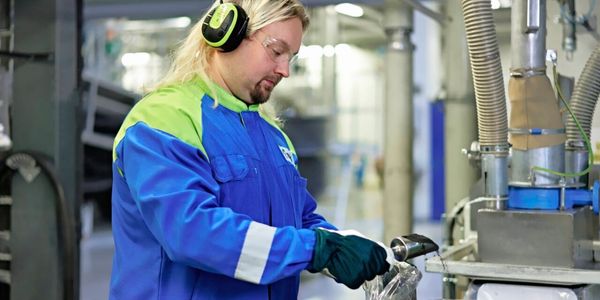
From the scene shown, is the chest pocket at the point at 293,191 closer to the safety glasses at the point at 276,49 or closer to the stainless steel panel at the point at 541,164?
the safety glasses at the point at 276,49

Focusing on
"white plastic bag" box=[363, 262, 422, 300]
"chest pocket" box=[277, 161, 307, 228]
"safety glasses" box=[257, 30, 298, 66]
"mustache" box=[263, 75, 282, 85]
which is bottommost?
"white plastic bag" box=[363, 262, 422, 300]

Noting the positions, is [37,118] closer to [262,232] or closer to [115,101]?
[262,232]

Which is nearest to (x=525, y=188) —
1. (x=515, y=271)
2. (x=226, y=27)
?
(x=515, y=271)

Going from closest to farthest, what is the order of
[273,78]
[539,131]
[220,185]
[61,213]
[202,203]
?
1. [202,203]
2. [220,185]
3. [273,78]
4. [539,131]
5. [61,213]

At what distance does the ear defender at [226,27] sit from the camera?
1290 millimetres

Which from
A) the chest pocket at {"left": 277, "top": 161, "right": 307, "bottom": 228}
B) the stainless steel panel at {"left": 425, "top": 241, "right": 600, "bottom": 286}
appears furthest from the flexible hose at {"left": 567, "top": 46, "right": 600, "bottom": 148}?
the chest pocket at {"left": 277, "top": 161, "right": 307, "bottom": 228}

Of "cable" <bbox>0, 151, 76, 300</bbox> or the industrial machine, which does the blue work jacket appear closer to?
the industrial machine

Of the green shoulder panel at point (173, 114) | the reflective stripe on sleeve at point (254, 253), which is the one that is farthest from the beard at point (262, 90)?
the reflective stripe on sleeve at point (254, 253)

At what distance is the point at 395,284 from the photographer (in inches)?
55.3

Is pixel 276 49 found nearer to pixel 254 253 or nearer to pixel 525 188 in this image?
pixel 254 253

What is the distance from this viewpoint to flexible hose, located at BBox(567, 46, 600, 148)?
1751mm

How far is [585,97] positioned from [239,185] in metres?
0.94

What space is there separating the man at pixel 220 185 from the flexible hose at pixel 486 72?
0.37 meters

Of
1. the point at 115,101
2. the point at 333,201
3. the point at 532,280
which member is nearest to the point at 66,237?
the point at 532,280
